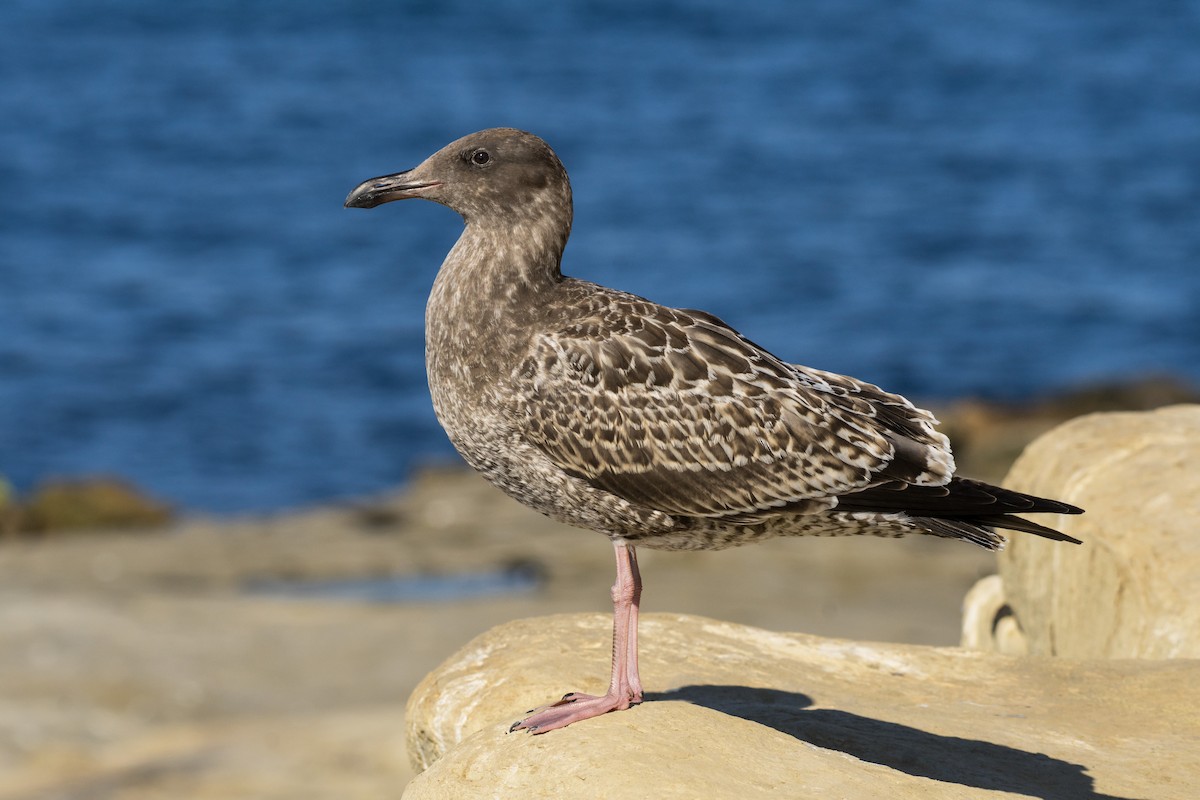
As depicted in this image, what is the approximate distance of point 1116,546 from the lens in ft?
31.3

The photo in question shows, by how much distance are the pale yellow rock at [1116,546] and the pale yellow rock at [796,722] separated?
864 mm

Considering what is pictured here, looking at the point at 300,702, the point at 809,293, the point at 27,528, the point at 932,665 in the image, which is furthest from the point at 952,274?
the point at 932,665

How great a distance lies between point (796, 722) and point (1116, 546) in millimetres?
3017

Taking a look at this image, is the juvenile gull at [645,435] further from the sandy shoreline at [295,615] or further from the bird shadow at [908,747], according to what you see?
the sandy shoreline at [295,615]

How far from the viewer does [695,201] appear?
138 feet

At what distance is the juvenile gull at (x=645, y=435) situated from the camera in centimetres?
701

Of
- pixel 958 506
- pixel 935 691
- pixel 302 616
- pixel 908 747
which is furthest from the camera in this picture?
pixel 302 616

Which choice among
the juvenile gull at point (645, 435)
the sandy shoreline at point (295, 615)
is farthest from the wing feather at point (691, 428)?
the sandy shoreline at point (295, 615)

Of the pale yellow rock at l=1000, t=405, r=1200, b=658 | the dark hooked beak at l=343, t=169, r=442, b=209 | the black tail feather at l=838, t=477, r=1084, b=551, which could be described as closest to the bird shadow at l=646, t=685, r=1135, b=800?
the black tail feather at l=838, t=477, r=1084, b=551

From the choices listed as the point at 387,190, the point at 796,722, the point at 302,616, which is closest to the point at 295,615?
the point at 302,616

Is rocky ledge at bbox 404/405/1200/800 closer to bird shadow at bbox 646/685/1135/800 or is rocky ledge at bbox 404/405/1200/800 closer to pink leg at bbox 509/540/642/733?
bird shadow at bbox 646/685/1135/800

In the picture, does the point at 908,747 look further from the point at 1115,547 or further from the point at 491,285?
the point at 1115,547

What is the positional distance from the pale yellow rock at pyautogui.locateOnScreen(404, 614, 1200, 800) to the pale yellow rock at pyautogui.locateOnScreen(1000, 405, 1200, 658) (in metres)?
0.86

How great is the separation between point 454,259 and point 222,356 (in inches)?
989
